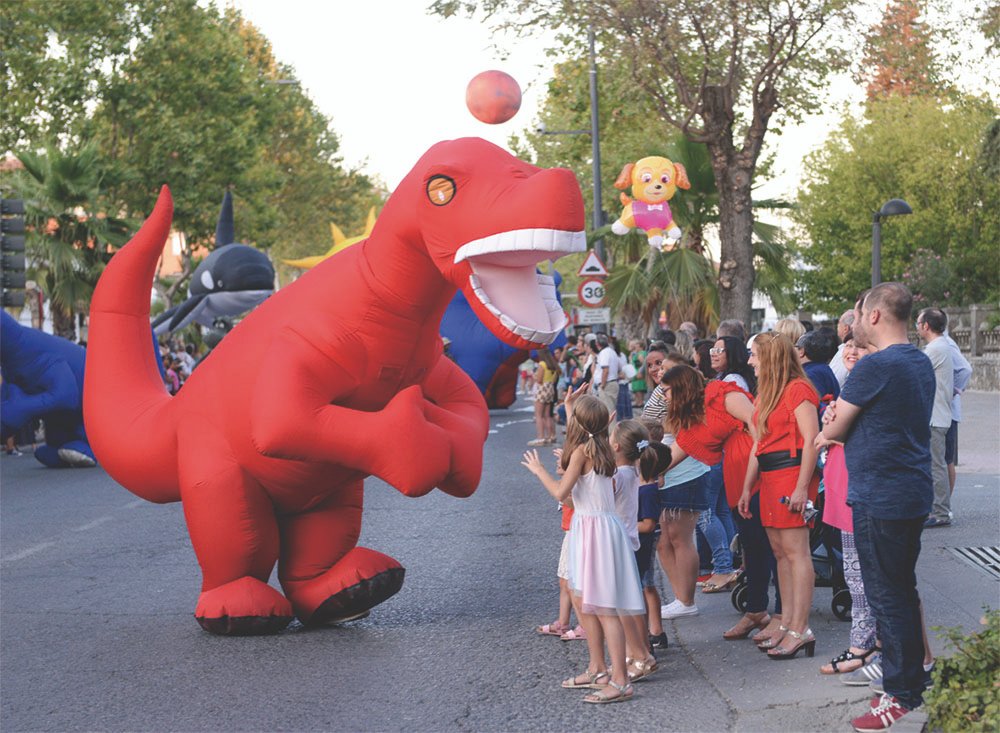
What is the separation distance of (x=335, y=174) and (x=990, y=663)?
43.3m

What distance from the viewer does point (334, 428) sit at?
6160 mm

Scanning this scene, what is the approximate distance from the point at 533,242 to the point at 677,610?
249cm

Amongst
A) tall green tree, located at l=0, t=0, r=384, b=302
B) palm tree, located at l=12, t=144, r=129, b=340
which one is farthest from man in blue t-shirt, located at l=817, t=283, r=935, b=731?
tall green tree, located at l=0, t=0, r=384, b=302

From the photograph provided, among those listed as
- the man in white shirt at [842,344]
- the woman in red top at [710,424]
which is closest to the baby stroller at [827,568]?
the woman in red top at [710,424]

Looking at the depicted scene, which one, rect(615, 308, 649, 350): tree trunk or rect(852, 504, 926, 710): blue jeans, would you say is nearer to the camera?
rect(852, 504, 926, 710): blue jeans

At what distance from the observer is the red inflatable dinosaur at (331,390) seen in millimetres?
6070

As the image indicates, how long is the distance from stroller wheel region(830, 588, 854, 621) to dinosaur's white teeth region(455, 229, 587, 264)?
2494mm

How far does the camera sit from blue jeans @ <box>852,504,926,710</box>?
4992 mm

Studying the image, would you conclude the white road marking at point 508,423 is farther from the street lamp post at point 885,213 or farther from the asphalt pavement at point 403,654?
the asphalt pavement at point 403,654

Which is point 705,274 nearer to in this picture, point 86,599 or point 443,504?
point 443,504

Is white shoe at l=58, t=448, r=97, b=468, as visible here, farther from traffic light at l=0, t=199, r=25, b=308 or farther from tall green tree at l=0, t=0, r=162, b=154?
tall green tree at l=0, t=0, r=162, b=154

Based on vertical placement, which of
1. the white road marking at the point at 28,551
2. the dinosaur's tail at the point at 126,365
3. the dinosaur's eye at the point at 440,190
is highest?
the dinosaur's eye at the point at 440,190

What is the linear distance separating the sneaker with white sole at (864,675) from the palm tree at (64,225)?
71.2ft

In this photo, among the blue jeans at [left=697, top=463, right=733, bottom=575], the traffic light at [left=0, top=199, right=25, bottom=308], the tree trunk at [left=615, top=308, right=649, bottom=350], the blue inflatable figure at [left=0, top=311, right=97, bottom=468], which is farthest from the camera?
the tree trunk at [left=615, top=308, right=649, bottom=350]
